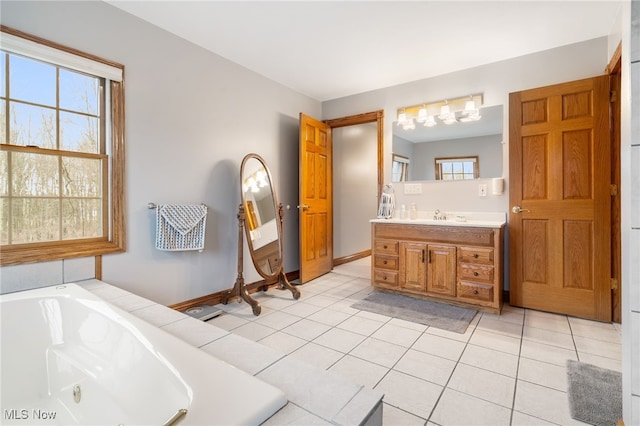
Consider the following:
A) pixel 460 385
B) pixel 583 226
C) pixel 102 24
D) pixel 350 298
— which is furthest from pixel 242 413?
pixel 583 226

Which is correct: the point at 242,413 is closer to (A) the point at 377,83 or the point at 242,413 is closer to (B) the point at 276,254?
(B) the point at 276,254

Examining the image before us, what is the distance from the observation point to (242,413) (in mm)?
801

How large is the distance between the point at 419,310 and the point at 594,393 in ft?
4.28

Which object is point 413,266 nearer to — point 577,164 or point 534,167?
point 534,167

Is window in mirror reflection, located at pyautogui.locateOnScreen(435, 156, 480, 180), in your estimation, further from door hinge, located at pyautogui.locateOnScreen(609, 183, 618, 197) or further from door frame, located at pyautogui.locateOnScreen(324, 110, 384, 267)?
door hinge, located at pyautogui.locateOnScreen(609, 183, 618, 197)

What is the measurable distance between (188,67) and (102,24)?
0.65 meters

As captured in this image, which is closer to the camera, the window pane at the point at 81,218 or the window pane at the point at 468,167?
the window pane at the point at 81,218

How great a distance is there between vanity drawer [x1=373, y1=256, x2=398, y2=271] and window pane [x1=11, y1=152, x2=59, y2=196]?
277 cm

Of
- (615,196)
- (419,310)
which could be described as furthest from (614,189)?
(419,310)

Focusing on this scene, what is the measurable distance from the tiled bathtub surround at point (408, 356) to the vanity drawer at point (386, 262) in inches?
22.8

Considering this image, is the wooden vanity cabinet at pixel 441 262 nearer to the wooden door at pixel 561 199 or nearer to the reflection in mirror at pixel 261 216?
the wooden door at pixel 561 199

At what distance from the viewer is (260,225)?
3.16 m

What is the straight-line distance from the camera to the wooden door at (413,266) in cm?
299

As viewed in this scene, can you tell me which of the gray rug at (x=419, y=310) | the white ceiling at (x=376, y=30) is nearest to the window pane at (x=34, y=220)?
the white ceiling at (x=376, y=30)
